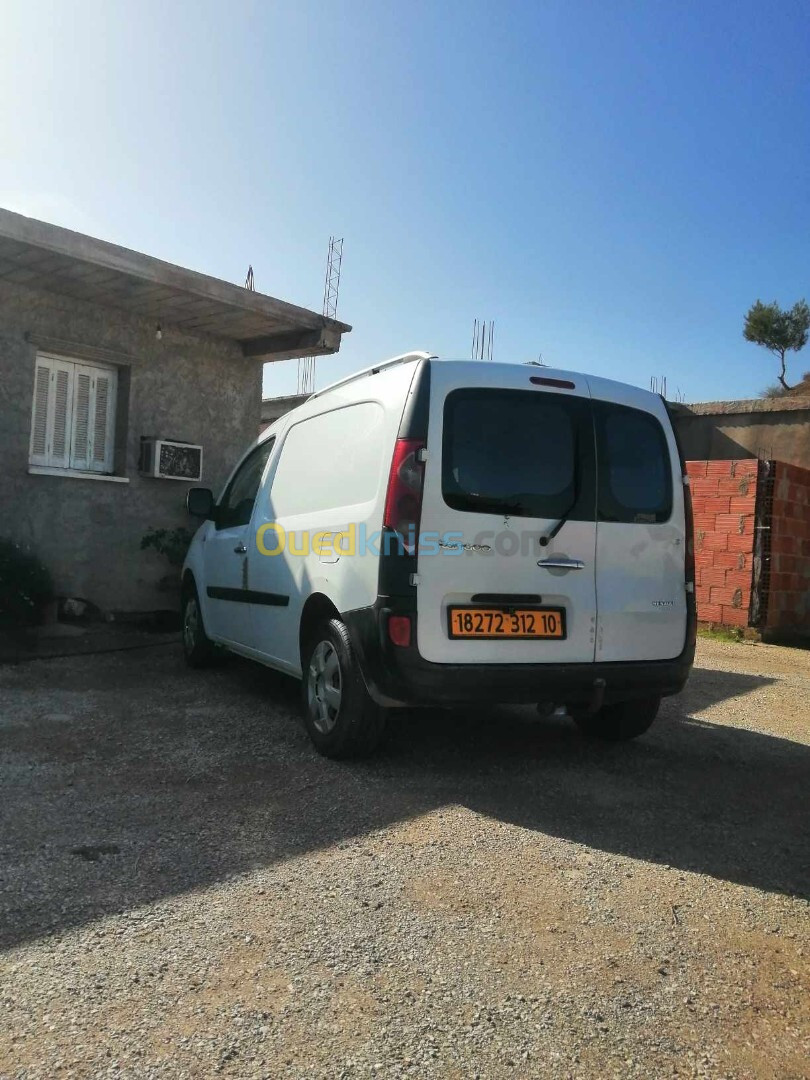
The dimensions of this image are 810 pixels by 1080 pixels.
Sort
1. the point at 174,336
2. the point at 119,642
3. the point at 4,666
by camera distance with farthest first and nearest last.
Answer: the point at 174,336
the point at 119,642
the point at 4,666

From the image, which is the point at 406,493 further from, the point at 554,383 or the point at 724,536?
the point at 724,536

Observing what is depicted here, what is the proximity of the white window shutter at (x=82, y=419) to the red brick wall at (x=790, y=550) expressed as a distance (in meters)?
7.11

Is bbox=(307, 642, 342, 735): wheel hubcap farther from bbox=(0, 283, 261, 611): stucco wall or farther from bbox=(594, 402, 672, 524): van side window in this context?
bbox=(0, 283, 261, 611): stucco wall

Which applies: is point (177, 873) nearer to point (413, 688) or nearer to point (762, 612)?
point (413, 688)

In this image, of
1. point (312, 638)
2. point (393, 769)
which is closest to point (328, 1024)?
point (393, 769)

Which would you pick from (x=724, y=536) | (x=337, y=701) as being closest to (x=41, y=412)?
(x=337, y=701)

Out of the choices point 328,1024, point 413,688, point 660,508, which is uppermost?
point 660,508

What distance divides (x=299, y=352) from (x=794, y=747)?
615cm

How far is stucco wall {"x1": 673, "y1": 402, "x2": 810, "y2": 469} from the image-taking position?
11.6 meters

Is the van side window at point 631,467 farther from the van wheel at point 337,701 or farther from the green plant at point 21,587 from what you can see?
the green plant at point 21,587

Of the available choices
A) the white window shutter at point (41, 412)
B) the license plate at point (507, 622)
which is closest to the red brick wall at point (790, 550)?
the license plate at point (507, 622)

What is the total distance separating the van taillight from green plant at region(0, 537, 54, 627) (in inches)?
176

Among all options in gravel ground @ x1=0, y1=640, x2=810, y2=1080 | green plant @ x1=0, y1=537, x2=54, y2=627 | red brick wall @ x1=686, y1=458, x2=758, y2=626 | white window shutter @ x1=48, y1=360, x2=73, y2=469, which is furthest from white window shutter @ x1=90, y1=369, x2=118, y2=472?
red brick wall @ x1=686, y1=458, x2=758, y2=626

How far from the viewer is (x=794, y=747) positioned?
5227 mm
